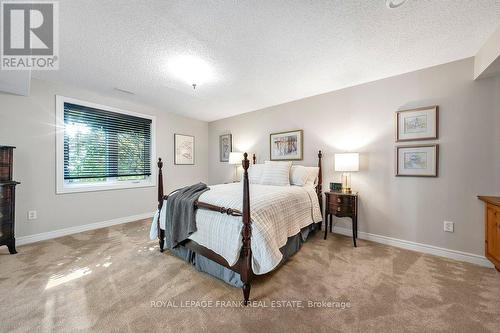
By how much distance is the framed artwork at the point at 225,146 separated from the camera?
4742 millimetres

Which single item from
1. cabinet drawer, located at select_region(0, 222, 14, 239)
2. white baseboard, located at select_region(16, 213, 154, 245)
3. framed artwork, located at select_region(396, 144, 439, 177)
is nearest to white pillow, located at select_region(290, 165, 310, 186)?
framed artwork, located at select_region(396, 144, 439, 177)

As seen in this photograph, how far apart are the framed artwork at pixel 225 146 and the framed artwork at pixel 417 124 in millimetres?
3242

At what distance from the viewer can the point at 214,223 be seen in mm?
1857

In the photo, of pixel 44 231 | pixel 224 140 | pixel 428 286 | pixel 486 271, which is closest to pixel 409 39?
pixel 428 286

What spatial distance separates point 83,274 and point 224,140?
3552 mm

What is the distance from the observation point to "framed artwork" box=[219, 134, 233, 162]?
4.74 meters

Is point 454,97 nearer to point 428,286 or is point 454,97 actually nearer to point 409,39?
point 409,39

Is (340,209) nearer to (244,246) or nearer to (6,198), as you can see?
(244,246)

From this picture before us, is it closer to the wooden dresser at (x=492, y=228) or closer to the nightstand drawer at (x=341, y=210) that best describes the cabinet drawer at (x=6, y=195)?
the nightstand drawer at (x=341, y=210)

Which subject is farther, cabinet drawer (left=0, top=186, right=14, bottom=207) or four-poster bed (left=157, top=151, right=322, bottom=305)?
cabinet drawer (left=0, top=186, right=14, bottom=207)

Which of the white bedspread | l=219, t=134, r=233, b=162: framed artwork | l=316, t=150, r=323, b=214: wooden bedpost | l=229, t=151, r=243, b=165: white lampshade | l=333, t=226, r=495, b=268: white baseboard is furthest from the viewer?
l=219, t=134, r=233, b=162: framed artwork

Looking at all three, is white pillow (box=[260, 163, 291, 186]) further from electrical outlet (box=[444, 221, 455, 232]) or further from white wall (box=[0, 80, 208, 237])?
white wall (box=[0, 80, 208, 237])

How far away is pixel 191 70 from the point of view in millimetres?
2523

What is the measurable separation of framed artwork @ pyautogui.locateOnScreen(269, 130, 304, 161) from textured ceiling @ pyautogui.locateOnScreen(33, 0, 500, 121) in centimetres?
98
